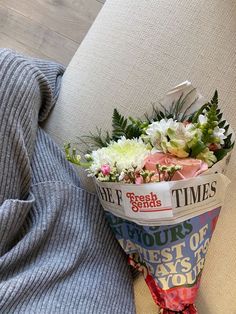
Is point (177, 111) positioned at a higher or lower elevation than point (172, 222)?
higher

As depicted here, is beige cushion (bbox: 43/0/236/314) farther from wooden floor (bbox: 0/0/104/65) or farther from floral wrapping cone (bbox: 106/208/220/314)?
wooden floor (bbox: 0/0/104/65)

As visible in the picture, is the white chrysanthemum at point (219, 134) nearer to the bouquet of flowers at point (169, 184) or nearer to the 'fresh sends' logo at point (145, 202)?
the bouquet of flowers at point (169, 184)

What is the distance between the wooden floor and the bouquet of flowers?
618 mm

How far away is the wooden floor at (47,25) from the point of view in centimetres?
130

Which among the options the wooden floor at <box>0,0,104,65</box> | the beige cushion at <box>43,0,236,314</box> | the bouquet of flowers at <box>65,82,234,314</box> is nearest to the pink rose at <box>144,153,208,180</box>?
the bouquet of flowers at <box>65,82,234,314</box>

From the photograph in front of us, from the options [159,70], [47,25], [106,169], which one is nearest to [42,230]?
[106,169]

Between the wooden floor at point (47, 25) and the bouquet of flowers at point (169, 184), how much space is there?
2.03 ft

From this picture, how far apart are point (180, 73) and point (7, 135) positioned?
14.0 inches

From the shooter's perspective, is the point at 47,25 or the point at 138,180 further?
the point at 47,25

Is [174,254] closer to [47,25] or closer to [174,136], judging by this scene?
[174,136]

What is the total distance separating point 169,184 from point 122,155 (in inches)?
3.5

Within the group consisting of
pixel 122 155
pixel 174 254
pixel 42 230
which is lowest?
pixel 42 230

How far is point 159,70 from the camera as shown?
85cm

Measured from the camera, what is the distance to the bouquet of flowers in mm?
664
